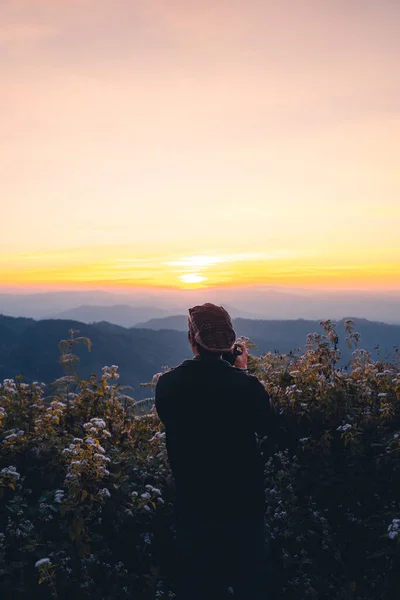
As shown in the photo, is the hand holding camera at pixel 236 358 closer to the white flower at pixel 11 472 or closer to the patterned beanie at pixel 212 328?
the patterned beanie at pixel 212 328

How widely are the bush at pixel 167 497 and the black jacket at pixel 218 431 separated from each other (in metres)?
1.57

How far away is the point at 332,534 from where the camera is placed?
219 inches

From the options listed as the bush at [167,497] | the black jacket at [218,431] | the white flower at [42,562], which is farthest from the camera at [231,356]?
the white flower at [42,562]

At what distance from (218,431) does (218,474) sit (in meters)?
0.34

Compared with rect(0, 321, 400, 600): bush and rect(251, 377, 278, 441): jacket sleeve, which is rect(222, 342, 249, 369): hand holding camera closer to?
rect(251, 377, 278, 441): jacket sleeve

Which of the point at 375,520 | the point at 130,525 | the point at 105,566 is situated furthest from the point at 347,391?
the point at 105,566

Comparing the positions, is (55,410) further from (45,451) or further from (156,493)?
(156,493)

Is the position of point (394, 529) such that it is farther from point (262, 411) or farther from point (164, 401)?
point (164, 401)

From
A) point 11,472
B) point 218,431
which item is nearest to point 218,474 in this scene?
point 218,431

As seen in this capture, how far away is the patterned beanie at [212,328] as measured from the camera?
4.14 metres

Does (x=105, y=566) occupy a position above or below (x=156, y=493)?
below

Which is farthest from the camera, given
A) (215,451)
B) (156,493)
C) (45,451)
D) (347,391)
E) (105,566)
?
(347,391)

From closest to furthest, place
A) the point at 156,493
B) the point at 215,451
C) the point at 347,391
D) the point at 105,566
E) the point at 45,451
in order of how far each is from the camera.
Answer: the point at 215,451 → the point at 105,566 → the point at 156,493 → the point at 45,451 → the point at 347,391

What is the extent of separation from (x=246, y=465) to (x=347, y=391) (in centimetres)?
327
